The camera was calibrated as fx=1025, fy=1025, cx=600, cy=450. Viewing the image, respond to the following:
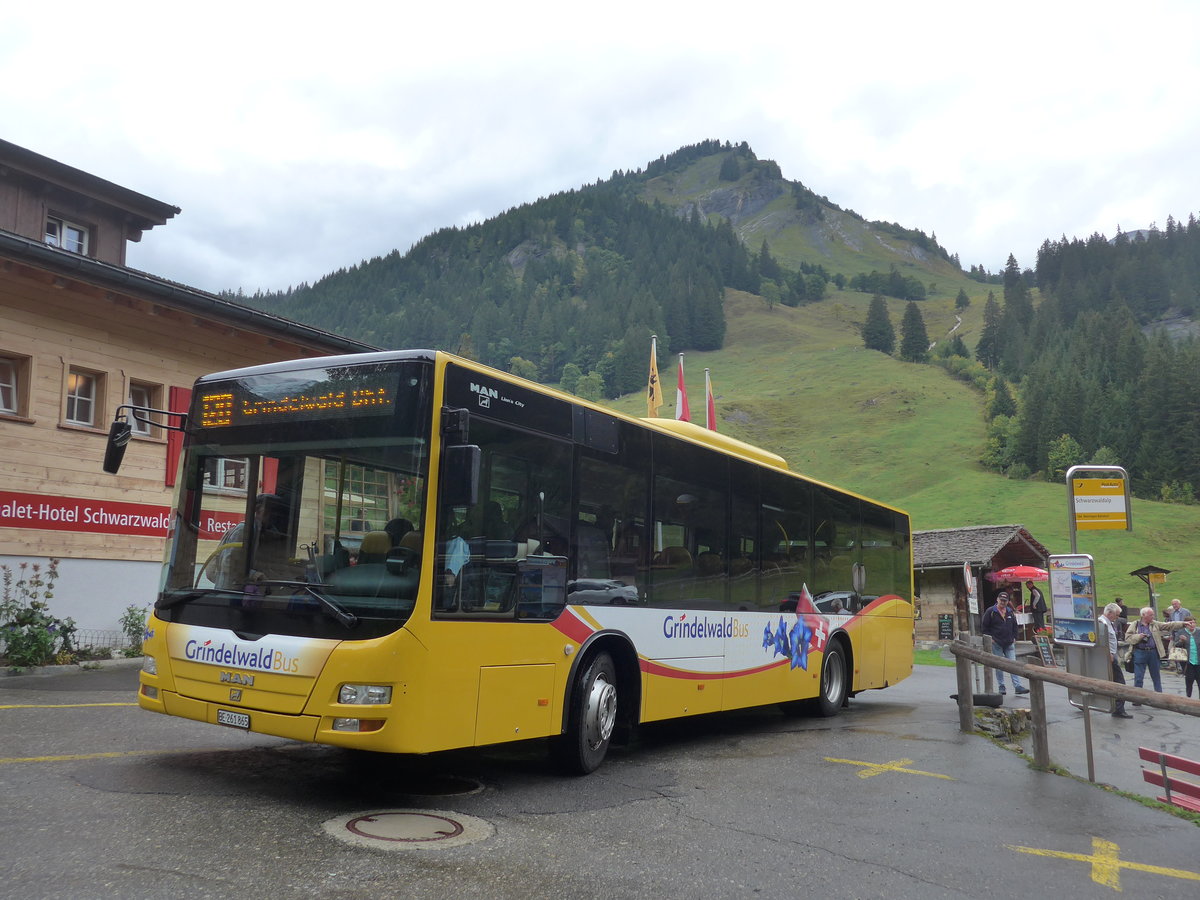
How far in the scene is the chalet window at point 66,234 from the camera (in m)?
20.7

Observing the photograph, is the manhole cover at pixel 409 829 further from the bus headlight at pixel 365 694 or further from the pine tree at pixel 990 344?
the pine tree at pixel 990 344

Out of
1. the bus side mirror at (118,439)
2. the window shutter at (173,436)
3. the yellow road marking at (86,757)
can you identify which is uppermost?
the window shutter at (173,436)

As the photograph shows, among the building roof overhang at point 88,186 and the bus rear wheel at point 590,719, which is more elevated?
the building roof overhang at point 88,186

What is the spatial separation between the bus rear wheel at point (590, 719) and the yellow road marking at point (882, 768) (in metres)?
2.22

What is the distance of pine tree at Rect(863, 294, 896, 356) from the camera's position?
15525cm

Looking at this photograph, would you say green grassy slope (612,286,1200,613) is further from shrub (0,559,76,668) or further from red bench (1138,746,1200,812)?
shrub (0,559,76,668)

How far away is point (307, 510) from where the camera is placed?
645cm

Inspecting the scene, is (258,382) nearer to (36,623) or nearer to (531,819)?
(531,819)

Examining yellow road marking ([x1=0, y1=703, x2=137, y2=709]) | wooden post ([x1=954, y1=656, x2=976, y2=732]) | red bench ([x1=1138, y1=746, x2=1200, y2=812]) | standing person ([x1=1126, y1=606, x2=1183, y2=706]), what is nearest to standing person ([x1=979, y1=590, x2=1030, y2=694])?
standing person ([x1=1126, y1=606, x2=1183, y2=706])

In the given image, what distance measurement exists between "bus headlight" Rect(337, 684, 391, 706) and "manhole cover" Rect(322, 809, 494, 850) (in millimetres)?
676

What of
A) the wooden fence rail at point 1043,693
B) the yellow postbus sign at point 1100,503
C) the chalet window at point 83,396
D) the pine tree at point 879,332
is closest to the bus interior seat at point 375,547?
the wooden fence rail at point 1043,693

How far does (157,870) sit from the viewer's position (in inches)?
183

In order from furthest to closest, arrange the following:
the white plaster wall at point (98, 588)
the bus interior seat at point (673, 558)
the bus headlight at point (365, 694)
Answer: the white plaster wall at point (98, 588), the bus interior seat at point (673, 558), the bus headlight at point (365, 694)

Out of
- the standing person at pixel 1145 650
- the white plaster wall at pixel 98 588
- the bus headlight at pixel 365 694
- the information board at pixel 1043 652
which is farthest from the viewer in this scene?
the standing person at pixel 1145 650
